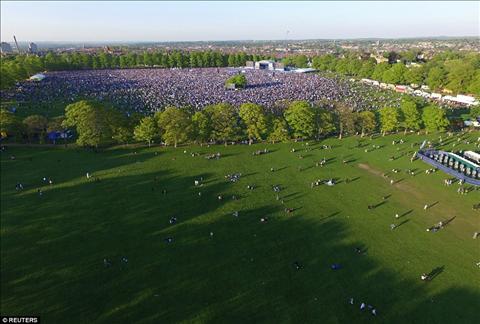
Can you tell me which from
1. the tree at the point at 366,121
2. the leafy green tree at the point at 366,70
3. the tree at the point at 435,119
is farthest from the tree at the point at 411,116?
the leafy green tree at the point at 366,70

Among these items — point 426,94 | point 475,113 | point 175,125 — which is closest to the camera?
point 175,125

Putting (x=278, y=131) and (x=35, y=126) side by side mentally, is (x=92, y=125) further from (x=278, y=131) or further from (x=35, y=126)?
(x=278, y=131)

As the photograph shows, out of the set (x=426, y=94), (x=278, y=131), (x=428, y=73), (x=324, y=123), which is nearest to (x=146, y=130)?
(x=278, y=131)

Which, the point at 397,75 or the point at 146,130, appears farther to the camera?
the point at 397,75

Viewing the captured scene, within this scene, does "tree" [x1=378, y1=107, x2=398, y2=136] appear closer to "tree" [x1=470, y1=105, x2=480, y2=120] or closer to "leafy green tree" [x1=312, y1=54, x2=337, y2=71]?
"tree" [x1=470, y1=105, x2=480, y2=120]

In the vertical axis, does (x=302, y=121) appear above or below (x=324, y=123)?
above

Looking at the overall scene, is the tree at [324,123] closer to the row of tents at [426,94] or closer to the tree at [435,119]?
the tree at [435,119]
